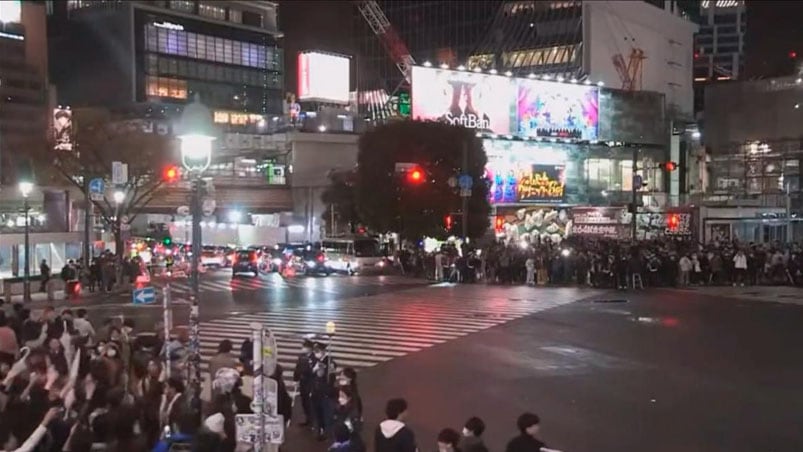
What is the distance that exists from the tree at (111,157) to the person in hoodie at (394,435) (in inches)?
1424

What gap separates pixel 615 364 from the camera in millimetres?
17625

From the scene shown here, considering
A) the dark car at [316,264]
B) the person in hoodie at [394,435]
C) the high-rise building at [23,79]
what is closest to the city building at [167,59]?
the high-rise building at [23,79]

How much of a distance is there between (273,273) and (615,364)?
3329cm

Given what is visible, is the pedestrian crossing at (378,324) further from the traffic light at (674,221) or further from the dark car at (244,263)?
the traffic light at (674,221)

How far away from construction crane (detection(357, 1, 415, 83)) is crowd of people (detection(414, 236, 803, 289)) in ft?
243

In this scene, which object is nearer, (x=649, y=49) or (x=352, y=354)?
(x=352, y=354)

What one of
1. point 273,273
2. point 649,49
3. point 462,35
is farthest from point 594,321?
point 462,35

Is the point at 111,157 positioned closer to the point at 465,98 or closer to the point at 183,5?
the point at 465,98

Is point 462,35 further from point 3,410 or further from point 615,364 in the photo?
point 3,410

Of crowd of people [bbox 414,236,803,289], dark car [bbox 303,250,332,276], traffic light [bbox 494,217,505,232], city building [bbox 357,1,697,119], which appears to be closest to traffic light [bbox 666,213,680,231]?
crowd of people [bbox 414,236,803,289]

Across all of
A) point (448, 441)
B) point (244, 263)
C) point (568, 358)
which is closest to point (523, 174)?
point (244, 263)

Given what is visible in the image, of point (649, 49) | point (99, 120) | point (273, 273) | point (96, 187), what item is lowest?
point (273, 273)

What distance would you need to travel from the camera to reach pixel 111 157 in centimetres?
4462

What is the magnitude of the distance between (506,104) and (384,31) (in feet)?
176
